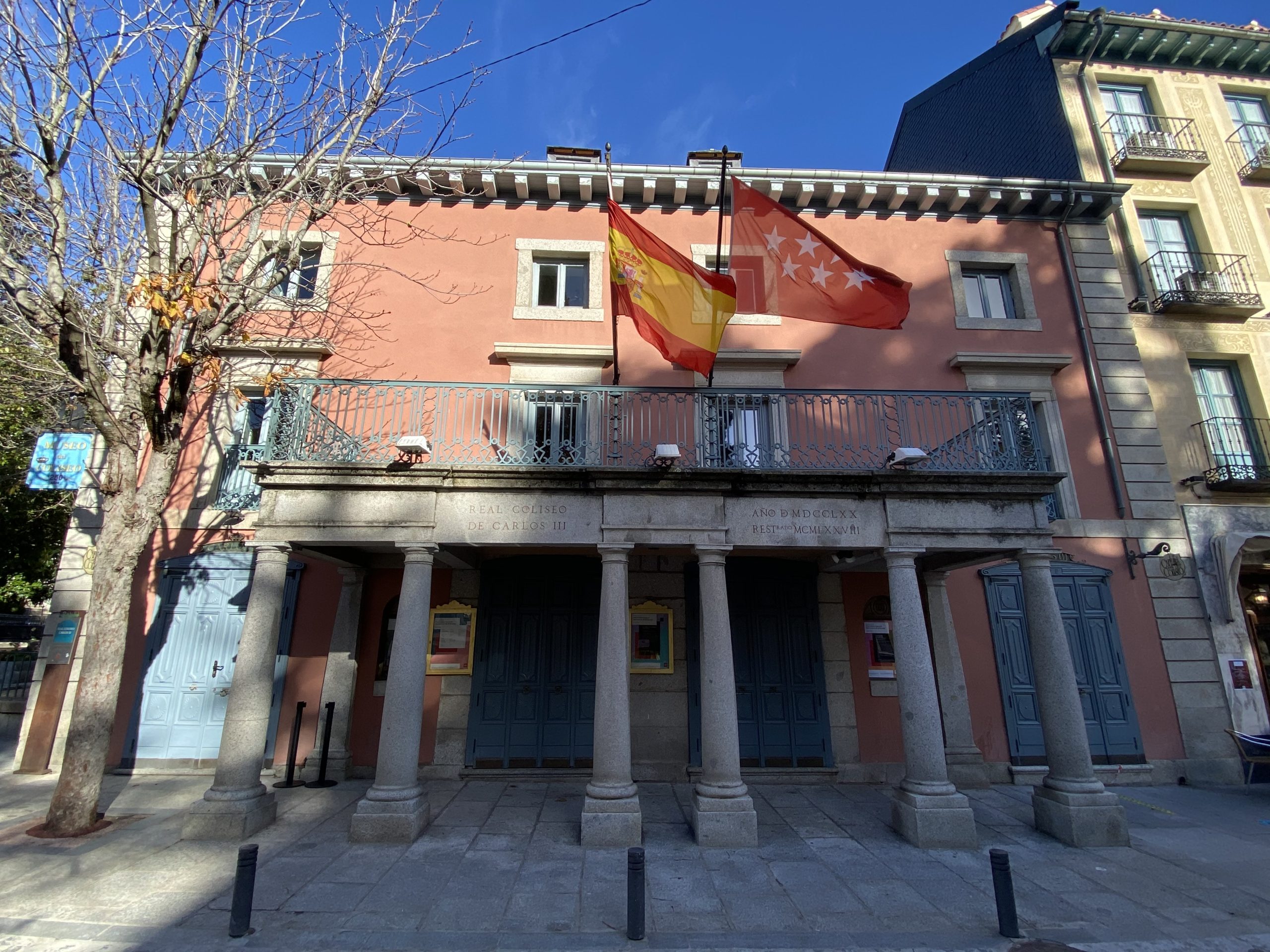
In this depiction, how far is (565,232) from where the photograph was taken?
12.3 metres

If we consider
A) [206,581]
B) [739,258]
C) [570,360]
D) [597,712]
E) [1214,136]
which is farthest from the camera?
[1214,136]

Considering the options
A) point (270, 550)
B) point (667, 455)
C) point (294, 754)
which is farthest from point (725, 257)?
point (294, 754)

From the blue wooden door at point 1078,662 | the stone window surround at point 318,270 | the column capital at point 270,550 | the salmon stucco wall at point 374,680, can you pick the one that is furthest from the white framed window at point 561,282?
the blue wooden door at point 1078,662

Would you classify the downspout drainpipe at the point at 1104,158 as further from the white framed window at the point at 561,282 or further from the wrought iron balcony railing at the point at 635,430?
the white framed window at the point at 561,282

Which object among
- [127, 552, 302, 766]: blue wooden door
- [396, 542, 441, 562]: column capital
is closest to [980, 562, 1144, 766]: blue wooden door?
[396, 542, 441, 562]: column capital

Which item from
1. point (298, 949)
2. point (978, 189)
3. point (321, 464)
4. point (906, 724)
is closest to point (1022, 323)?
point (978, 189)

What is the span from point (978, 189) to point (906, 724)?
11458 millimetres

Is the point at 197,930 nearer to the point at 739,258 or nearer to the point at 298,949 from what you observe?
the point at 298,949

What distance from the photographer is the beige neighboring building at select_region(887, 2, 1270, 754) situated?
10930 millimetres

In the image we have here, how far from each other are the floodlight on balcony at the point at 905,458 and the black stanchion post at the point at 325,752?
9.49 meters

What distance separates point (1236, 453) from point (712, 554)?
1178cm

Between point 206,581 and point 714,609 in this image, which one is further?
point 206,581

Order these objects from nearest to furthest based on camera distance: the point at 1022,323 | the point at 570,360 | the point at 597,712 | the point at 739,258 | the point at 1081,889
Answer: the point at 1081,889, the point at 597,712, the point at 739,258, the point at 570,360, the point at 1022,323

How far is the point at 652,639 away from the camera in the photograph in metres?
10.5
